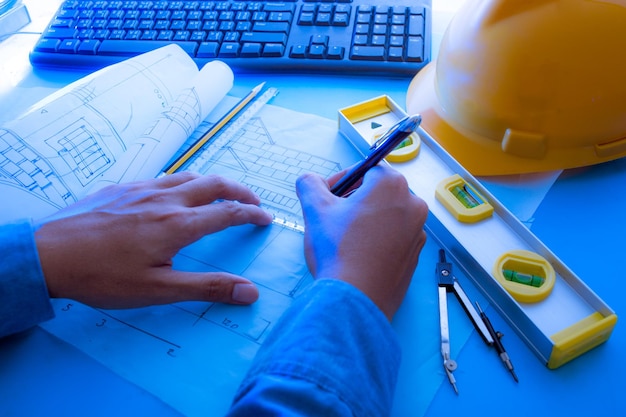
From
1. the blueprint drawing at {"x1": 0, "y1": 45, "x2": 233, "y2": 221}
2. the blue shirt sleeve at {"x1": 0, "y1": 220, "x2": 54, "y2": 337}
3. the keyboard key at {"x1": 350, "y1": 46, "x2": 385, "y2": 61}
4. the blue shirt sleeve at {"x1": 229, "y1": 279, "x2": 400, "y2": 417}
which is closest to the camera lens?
the blue shirt sleeve at {"x1": 229, "y1": 279, "x2": 400, "y2": 417}

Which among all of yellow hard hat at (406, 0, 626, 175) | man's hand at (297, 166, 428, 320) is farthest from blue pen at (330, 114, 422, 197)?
yellow hard hat at (406, 0, 626, 175)

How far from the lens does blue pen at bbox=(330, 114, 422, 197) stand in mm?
493

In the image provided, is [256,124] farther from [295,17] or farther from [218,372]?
[218,372]

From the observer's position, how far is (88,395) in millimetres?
417

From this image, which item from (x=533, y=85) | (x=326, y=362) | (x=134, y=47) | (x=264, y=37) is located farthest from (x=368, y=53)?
(x=326, y=362)

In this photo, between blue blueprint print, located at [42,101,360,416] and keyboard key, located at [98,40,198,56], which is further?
keyboard key, located at [98,40,198,56]

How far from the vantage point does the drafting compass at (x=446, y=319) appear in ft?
1.35

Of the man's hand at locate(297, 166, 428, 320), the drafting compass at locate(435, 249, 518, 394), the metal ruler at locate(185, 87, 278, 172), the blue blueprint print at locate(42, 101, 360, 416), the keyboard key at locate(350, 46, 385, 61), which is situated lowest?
the blue blueprint print at locate(42, 101, 360, 416)

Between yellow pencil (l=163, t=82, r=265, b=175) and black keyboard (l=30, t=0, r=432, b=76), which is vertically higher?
black keyboard (l=30, t=0, r=432, b=76)

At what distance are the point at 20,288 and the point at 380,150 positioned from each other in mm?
389

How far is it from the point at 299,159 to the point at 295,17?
1.07 feet

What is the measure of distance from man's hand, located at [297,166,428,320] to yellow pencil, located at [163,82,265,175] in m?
0.23

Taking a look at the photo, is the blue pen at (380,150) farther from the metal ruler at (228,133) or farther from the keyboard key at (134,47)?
the keyboard key at (134,47)

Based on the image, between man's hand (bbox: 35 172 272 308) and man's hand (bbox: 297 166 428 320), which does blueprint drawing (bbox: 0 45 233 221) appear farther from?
man's hand (bbox: 297 166 428 320)
